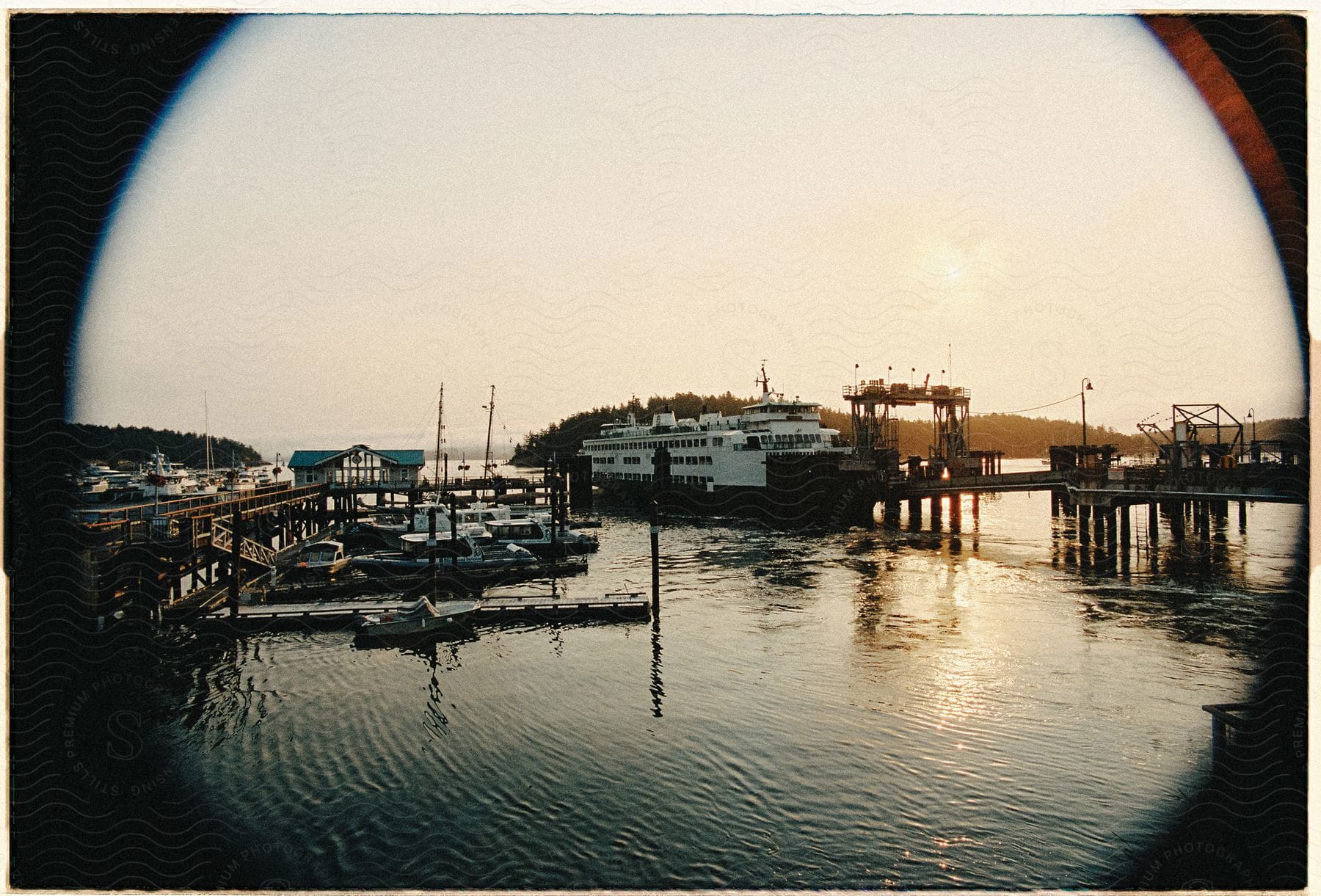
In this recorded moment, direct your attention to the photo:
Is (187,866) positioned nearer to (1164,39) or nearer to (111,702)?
(111,702)

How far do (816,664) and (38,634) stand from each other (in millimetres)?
8145

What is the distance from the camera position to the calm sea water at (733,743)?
15.1 ft

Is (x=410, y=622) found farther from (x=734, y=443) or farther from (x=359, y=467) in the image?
(x=734, y=443)

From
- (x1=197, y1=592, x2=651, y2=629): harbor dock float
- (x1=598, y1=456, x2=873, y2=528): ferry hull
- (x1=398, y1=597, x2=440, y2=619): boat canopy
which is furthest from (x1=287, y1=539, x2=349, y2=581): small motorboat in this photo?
(x1=598, y1=456, x2=873, y2=528): ferry hull

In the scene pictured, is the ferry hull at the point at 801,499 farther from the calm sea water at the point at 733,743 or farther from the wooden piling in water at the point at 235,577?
the wooden piling in water at the point at 235,577

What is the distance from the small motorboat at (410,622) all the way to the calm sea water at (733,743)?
1.35 feet

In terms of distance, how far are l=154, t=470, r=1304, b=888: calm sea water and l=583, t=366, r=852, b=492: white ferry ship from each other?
44.8ft

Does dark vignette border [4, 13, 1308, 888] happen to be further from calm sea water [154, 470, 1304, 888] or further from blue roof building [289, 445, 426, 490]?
blue roof building [289, 445, 426, 490]

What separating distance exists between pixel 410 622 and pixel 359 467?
18.4 metres

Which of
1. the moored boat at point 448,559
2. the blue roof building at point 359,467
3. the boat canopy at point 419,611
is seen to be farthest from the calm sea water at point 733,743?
the blue roof building at point 359,467

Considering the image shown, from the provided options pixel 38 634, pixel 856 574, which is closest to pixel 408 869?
pixel 38 634

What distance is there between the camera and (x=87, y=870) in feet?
15.9

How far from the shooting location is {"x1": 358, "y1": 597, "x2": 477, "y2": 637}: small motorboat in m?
9.89

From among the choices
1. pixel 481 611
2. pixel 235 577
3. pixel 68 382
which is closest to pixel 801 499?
pixel 481 611
